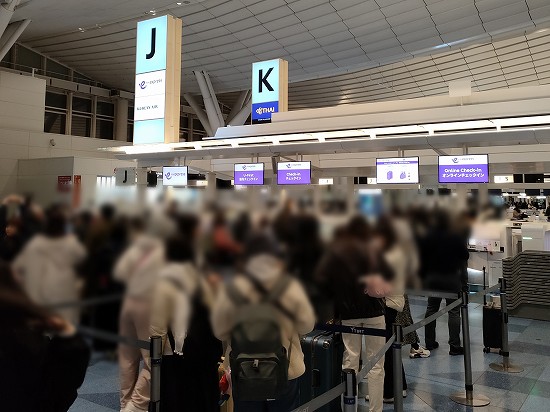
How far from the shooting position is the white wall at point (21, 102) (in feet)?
56.4

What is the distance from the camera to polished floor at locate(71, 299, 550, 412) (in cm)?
387

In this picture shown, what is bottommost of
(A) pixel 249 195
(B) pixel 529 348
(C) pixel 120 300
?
(B) pixel 529 348

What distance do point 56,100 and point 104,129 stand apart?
302 cm

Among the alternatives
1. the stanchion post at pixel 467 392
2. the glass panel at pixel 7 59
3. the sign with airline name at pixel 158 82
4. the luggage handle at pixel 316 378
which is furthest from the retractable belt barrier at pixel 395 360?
the glass panel at pixel 7 59

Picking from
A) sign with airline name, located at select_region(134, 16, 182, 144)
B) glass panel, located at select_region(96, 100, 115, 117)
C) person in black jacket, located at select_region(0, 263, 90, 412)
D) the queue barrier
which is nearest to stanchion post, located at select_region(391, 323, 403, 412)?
the queue barrier

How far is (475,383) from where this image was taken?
14.8 feet

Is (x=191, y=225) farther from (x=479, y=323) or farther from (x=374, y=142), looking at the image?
(x=374, y=142)

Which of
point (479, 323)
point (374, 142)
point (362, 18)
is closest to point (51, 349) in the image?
point (479, 323)

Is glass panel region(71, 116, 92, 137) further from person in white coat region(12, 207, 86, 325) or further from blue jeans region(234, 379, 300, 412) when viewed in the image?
person in white coat region(12, 207, 86, 325)

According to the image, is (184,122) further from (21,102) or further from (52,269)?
(52,269)

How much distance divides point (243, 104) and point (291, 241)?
88.6 feet

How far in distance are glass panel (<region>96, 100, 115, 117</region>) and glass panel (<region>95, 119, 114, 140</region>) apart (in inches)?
18.6

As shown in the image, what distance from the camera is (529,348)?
5.68 meters

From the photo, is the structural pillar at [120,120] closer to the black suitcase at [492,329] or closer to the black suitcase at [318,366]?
the black suitcase at [492,329]
